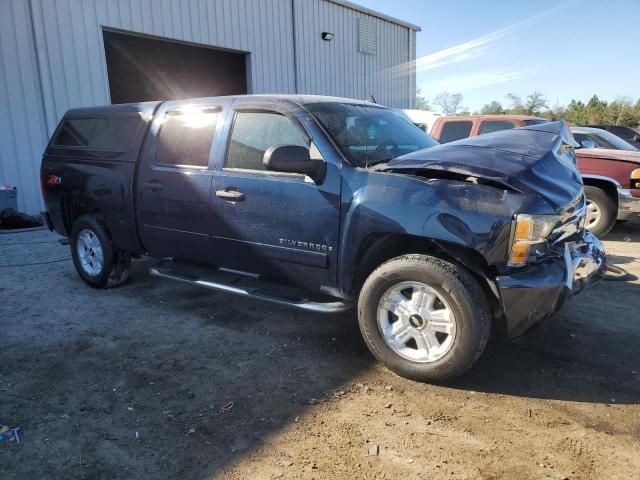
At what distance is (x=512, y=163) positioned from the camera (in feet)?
10.3

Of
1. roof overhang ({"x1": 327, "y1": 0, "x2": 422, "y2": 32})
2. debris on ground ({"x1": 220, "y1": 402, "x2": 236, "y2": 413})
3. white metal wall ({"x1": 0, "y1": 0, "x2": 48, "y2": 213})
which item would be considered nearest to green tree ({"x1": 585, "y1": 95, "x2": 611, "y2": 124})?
roof overhang ({"x1": 327, "y1": 0, "x2": 422, "y2": 32})

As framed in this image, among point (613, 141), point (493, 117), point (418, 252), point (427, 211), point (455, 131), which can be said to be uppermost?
point (493, 117)

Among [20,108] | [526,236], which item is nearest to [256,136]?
[526,236]

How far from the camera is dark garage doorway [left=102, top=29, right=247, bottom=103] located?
573 inches

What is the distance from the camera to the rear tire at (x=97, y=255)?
16.7ft

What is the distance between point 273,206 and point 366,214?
802 mm

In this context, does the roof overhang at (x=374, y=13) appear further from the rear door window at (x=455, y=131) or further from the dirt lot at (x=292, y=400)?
the dirt lot at (x=292, y=400)

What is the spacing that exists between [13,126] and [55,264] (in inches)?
168

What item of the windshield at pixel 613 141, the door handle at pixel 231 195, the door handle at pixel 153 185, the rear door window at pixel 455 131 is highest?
the rear door window at pixel 455 131

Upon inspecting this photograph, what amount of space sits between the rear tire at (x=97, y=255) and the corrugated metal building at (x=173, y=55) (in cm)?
517

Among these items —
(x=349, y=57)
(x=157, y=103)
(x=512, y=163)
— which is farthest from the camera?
(x=349, y=57)

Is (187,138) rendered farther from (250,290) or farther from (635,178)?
(635,178)

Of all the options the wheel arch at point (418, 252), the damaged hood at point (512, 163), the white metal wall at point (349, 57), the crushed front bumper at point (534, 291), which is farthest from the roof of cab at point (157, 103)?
the white metal wall at point (349, 57)

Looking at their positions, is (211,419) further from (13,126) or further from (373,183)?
(13,126)
